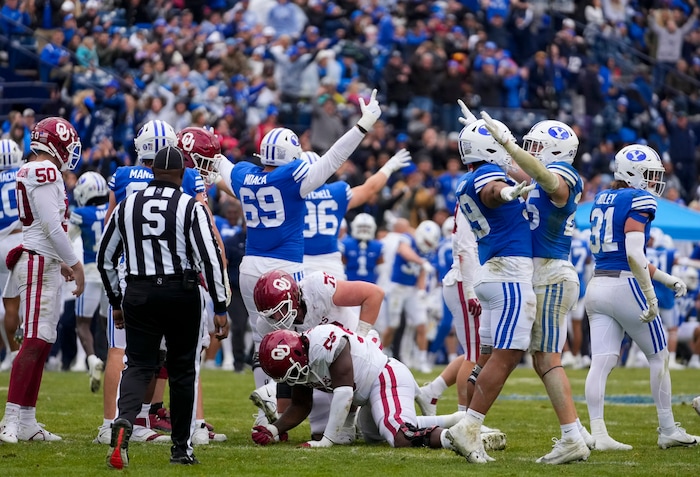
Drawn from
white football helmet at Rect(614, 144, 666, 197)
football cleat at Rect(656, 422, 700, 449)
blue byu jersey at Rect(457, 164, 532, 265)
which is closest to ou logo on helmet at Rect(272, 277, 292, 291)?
blue byu jersey at Rect(457, 164, 532, 265)

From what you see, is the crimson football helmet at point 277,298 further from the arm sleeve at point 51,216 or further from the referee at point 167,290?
the arm sleeve at point 51,216

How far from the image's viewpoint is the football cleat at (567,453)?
7137mm

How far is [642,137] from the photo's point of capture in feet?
80.4

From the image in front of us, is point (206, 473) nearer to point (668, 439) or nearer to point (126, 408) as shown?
point (126, 408)

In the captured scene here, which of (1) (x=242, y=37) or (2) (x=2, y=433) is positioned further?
(1) (x=242, y=37)

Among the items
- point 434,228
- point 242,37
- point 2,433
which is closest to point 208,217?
point 2,433

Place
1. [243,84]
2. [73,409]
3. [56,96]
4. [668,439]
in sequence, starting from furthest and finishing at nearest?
[243,84]
[56,96]
[73,409]
[668,439]

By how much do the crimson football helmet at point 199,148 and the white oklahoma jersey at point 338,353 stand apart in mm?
1617

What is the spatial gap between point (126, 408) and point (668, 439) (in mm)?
3787

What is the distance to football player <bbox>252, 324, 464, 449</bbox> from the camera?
24.7 ft

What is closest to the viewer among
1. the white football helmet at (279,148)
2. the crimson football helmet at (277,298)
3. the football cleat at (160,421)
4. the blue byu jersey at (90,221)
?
the crimson football helmet at (277,298)

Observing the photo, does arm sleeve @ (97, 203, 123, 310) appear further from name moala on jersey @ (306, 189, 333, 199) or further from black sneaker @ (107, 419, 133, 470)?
name moala on jersey @ (306, 189, 333, 199)

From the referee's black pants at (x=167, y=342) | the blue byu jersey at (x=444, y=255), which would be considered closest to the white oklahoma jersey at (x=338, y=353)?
the referee's black pants at (x=167, y=342)

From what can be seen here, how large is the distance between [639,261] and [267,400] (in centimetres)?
270
